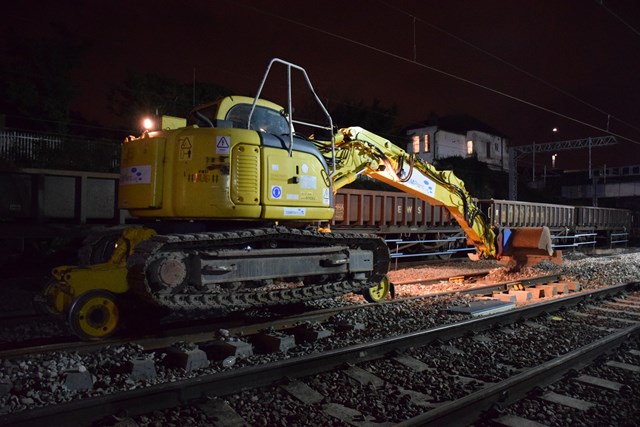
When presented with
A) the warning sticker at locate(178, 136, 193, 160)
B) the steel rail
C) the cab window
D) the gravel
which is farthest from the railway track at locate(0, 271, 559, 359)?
the steel rail

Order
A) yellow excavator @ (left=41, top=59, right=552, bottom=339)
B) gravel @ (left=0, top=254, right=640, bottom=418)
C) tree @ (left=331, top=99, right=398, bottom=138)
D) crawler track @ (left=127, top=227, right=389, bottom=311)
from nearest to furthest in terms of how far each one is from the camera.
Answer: gravel @ (left=0, top=254, right=640, bottom=418) → crawler track @ (left=127, top=227, right=389, bottom=311) → yellow excavator @ (left=41, top=59, right=552, bottom=339) → tree @ (left=331, top=99, right=398, bottom=138)

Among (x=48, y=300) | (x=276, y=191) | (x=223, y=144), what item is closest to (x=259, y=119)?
(x=223, y=144)

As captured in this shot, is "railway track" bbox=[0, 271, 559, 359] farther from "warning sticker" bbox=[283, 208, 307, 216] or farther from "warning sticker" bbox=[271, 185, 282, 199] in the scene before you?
"warning sticker" bbox=[271, 185, 282, 199]

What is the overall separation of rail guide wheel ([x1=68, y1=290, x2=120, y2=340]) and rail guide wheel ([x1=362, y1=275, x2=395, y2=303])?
13.2 ft

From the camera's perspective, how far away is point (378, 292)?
8.69 metres

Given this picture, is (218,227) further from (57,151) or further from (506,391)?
(57,151)

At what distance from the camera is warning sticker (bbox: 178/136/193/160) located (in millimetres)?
6127

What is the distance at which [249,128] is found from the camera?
21.4 feet

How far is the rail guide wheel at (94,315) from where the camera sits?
224 inches

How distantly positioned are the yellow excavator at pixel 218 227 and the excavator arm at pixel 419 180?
116cm

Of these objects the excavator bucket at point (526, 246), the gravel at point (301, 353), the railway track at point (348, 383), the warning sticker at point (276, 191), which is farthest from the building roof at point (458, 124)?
the railway track at point (348, 383)

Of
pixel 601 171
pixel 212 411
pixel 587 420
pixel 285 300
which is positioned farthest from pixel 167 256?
pixel 601 171

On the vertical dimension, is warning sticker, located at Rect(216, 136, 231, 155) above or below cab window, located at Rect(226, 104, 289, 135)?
below

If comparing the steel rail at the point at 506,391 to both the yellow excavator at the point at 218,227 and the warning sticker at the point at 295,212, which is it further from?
the warning sticker at the point at 295,212
